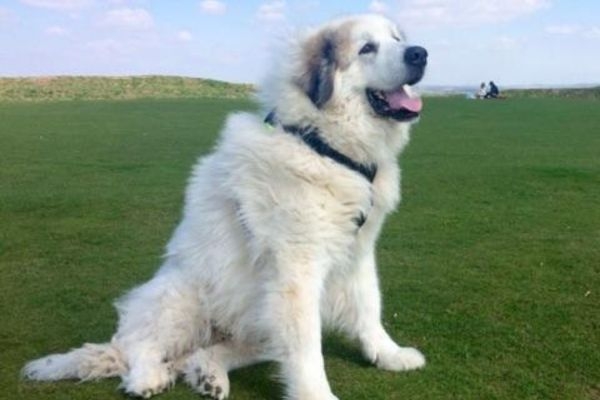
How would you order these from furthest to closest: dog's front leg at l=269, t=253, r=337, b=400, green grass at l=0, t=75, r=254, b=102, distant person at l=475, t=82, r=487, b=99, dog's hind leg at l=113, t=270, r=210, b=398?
green grass at l=0, t=75, r=254, b=102 < distant person at l=475, t=82, r=487, b=99 < dog's hind leg at l=113, t=270, r=210, b=398 < dog's front leg at l=269, t=253, r=337, b=400

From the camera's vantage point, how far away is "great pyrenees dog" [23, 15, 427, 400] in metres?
3.71

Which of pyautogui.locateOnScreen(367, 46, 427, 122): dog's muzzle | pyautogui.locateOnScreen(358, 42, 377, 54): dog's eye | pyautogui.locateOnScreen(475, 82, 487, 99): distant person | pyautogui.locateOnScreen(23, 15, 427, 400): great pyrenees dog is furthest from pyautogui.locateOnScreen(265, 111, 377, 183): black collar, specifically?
pyautogui.locateOnScreen(475, 82, 487, 99): distant person

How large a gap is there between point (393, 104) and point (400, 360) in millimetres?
1395

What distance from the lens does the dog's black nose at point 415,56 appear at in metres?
3.86

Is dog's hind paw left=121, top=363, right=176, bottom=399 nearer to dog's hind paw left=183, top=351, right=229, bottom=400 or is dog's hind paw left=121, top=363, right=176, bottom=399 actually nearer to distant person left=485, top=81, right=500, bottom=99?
dog's hind paw left=183, top=351, right=229, bottom=400

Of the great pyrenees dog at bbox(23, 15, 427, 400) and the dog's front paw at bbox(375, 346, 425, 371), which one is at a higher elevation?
the great pyrenees dog at bbox(23, 15, 427, 400)

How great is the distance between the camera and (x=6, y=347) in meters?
4.50

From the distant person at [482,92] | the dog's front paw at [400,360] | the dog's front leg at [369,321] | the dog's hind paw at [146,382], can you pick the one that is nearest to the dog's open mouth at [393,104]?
the dog's front leg at [369,321]

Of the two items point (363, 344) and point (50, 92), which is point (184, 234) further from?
point (50, 92)

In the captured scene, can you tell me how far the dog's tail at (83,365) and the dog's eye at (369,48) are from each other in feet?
6.53

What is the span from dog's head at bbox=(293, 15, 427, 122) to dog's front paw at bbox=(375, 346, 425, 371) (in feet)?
4.21

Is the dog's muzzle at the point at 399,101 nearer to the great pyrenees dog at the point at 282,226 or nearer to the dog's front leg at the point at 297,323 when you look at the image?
the great pyrenees dog at the point at 282,226

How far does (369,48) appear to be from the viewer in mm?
3945

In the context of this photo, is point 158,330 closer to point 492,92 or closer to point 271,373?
point 271,373
